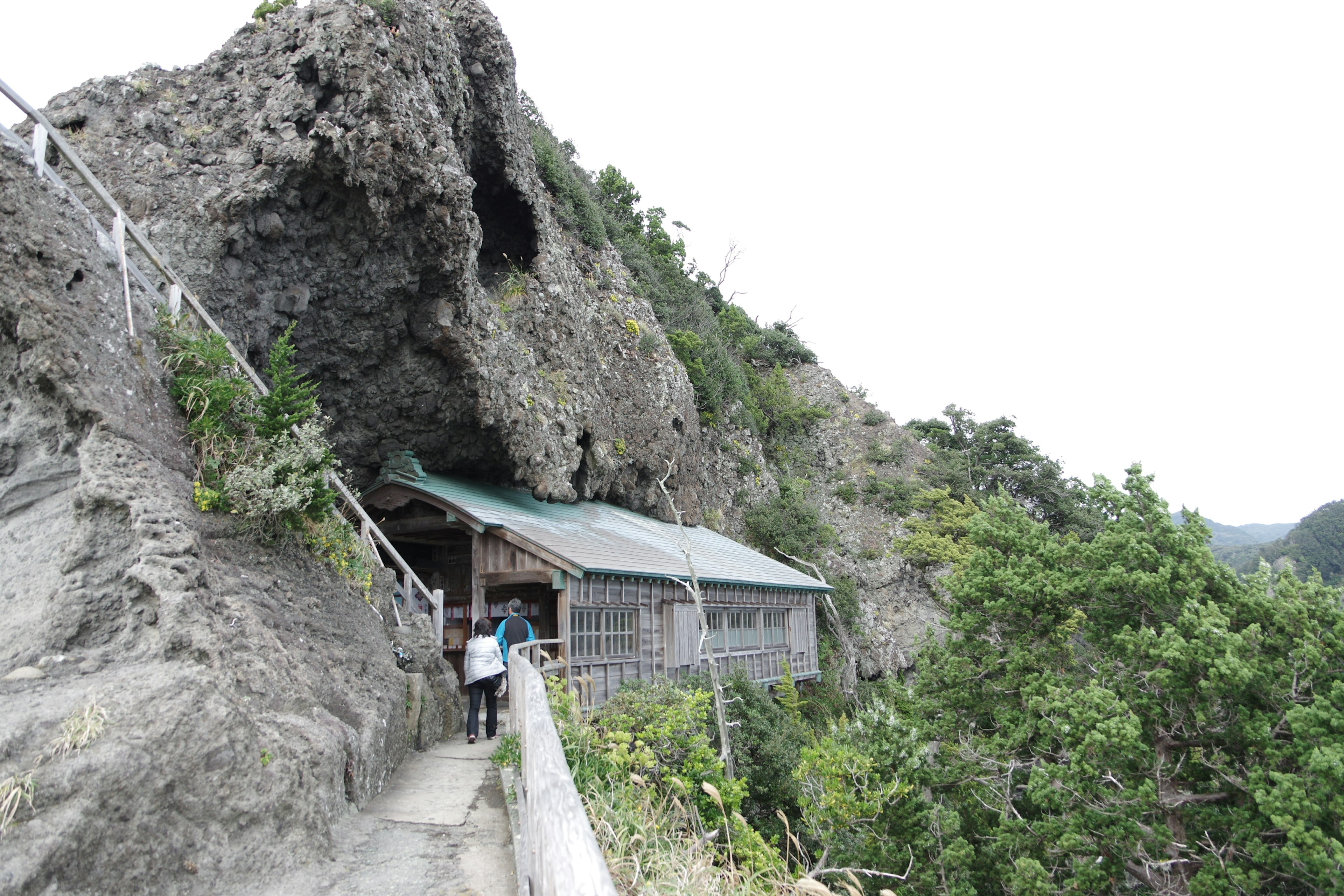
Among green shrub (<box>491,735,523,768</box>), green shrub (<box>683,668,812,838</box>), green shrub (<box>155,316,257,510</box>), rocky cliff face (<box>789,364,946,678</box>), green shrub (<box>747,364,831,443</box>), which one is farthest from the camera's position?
green shrub (<box>747,364,831,443</box>)

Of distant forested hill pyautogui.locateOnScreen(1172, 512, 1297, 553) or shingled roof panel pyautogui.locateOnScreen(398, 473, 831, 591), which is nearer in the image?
shingled roof panel pyautogui.locateOnScreen(398, 473, 831, 591)

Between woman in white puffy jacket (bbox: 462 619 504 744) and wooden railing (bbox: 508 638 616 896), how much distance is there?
13.3 ft

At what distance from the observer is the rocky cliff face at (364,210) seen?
11.4 meters

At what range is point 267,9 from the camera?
1314 cm

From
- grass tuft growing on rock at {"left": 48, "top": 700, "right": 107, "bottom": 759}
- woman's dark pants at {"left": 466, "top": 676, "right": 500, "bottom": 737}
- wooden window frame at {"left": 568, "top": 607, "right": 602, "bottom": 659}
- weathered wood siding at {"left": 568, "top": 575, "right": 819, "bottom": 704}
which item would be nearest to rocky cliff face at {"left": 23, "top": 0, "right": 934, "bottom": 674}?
weathered wood siding at {"left": 568, "top": 575, "right": 819, "bottom": 704}

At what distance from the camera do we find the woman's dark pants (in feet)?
28.2

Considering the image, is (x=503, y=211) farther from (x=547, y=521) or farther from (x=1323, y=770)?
(x=1323, y=770)

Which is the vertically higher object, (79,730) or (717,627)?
(79,730)

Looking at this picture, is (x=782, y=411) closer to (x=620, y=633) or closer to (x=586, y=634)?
(x=620, y=633)

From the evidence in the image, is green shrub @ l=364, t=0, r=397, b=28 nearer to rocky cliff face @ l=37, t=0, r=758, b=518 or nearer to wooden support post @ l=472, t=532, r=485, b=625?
rocky cliff face @ l=37, t=0, r=758, b=518

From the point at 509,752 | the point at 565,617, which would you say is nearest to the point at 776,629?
Answer: the point at 565,617

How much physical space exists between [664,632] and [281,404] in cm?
1081

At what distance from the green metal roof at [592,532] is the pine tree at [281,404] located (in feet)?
19.7

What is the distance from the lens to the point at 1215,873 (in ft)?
27.0
